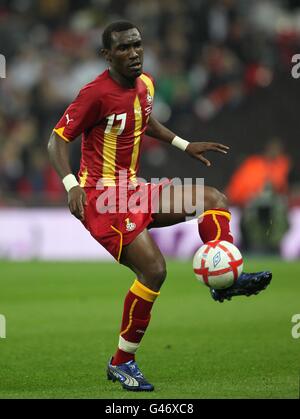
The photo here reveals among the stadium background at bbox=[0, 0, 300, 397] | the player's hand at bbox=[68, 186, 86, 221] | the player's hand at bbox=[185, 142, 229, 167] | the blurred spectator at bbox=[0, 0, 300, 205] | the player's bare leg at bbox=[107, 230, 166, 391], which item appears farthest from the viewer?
the blurred spectator at bbox=[0, 0, 300, 205]

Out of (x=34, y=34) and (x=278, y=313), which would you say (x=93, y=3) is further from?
(x=278, y=313)

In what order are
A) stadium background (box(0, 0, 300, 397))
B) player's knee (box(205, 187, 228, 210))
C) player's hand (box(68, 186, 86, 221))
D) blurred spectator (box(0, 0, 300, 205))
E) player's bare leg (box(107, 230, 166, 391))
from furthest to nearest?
1. blurred spectator (box(0, 0, 300, 205))
2. stadium background (box(0, 0, 300, 397))
3. player's knee (box(205, 187, 228, 210))
4. player's bare leg (box(107, 230, 166, 391))
5. player's hand (box(68, 186, 86, 221))

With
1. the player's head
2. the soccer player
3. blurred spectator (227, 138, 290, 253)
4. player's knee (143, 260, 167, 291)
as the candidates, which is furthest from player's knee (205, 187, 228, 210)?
blurred spectator (227, 138, 290, 253)

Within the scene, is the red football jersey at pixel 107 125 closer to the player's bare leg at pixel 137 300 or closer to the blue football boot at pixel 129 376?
the player's bare leg at pixel 137 300

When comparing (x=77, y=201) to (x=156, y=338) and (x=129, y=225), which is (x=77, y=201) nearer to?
(x=129, y=225)

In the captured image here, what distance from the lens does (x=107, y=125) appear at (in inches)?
270

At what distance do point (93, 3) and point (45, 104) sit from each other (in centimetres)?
325

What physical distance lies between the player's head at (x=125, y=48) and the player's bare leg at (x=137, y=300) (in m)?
1.06

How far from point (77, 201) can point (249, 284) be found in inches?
46.1

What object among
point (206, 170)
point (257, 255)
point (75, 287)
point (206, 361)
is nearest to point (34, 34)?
point (206, 170)

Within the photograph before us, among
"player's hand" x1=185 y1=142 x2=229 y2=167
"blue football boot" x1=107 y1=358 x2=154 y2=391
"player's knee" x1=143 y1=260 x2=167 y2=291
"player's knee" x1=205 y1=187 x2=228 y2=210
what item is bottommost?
"blue football boot" x1=107 y1=358 x2=154 y2=391

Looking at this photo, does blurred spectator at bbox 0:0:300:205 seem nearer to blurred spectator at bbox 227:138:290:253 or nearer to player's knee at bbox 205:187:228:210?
blurred spectator at bbox 227:138:290:253

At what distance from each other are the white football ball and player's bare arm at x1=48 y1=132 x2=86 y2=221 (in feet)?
2.61

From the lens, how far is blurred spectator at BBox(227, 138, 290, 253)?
623 inches
